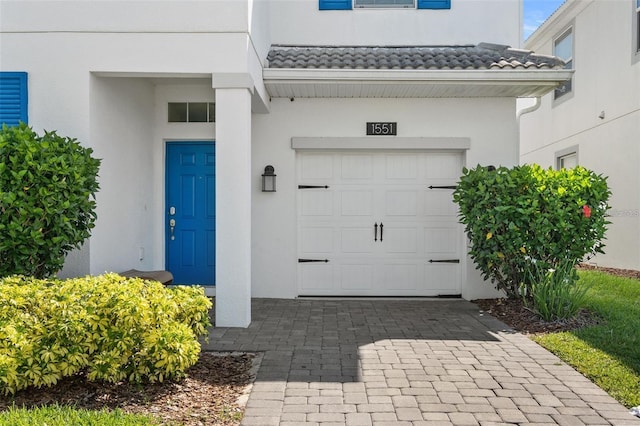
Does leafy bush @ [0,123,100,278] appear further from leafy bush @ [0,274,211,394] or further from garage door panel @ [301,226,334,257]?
garage door panel @ [301,226,334,257]

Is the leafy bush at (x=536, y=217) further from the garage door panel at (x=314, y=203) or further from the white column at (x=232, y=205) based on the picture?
the white column at (x=232, y=205)

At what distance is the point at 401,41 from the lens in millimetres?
9234

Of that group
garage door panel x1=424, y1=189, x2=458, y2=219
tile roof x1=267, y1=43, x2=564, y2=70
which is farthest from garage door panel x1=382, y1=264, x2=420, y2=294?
tile roof x1=267, y1=43, x2=564, y2=70

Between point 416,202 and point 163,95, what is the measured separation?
4.37 m

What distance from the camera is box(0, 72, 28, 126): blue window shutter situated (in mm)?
6375

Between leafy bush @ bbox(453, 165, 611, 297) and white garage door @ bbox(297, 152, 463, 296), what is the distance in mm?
1354

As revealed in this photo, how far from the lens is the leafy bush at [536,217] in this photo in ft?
23.1

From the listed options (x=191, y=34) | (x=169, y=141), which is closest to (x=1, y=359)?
(x=191, y=34)

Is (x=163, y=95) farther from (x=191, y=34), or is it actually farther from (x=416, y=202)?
(x=416, y=202)

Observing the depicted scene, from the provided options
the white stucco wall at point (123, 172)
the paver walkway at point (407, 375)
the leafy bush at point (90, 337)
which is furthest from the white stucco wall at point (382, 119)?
the leafy bush at point (90, 337)

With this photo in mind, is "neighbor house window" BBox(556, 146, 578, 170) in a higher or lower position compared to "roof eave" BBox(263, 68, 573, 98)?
lower

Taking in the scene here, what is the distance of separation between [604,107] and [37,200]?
36.7ft

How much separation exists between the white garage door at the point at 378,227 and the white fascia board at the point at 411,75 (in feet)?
4.65

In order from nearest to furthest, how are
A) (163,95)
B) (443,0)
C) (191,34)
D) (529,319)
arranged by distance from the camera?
1. (191,34)
2. (529,319)
3. (163,95)
4. (443,0)
